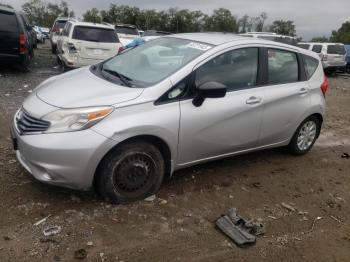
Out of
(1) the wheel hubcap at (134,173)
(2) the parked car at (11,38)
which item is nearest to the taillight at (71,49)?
(2) the parked car at (11,38)

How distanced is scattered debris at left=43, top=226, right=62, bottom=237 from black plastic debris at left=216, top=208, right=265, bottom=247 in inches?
58.1

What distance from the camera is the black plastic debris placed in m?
3.68

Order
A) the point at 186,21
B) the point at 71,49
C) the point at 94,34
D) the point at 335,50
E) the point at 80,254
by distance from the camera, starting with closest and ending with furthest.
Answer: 1. the point at 80,254
2. the point at 71,49
3. the point at 94,34
4. the point at 335,50
5. the point at 186,21

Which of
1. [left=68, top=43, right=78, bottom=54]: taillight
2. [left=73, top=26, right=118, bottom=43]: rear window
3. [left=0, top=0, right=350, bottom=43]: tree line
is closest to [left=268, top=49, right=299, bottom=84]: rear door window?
[left=68, top=43, right=78, bottom=54]: taillight

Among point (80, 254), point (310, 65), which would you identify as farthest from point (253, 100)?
point (80, 254)

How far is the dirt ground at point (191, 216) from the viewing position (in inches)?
135

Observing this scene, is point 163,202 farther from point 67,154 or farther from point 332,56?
point 332,56

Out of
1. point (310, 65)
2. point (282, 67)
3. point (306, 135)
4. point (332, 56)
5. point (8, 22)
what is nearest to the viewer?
point (282, 67)

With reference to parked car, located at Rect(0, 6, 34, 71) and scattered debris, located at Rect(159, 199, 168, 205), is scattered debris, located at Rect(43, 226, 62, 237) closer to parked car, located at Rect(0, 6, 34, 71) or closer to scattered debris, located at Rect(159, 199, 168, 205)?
scattered debris, located at Rect(159, 199, 168, 205)

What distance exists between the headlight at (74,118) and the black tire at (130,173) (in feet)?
1.17

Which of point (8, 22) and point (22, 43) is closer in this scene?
point (8, 22)

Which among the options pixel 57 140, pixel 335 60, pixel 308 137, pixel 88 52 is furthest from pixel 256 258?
pixel 335 60

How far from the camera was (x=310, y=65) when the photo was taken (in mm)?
5820

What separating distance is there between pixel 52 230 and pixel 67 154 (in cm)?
68
